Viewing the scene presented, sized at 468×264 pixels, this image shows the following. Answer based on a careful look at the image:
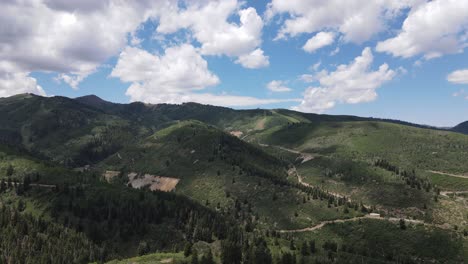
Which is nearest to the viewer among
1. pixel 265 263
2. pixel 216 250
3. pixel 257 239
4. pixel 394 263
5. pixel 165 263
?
pixel 165 263

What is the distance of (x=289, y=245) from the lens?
187 metres

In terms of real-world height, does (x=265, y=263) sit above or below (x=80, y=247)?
above

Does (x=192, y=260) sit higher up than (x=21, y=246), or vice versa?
(x=192, y=260)

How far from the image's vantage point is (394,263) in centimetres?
19388

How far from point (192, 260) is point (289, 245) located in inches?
2638

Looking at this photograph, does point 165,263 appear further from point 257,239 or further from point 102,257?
point 102,257

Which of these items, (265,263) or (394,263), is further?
(394,263)

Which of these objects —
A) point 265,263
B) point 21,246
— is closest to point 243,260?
point 265,263

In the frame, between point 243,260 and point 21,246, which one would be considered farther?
point 21,246

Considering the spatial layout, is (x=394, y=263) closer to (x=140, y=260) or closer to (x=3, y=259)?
(x=140, y=260)

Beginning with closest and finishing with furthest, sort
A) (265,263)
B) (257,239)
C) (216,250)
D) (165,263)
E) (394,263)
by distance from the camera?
(165,263) → (265,263) → (216,250) → (257,239) → (394,263)

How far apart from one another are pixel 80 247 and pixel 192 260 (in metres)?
91.9

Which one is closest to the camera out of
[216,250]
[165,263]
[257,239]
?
[165,263]

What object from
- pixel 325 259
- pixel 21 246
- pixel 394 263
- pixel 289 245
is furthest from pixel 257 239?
pixel 21 246
